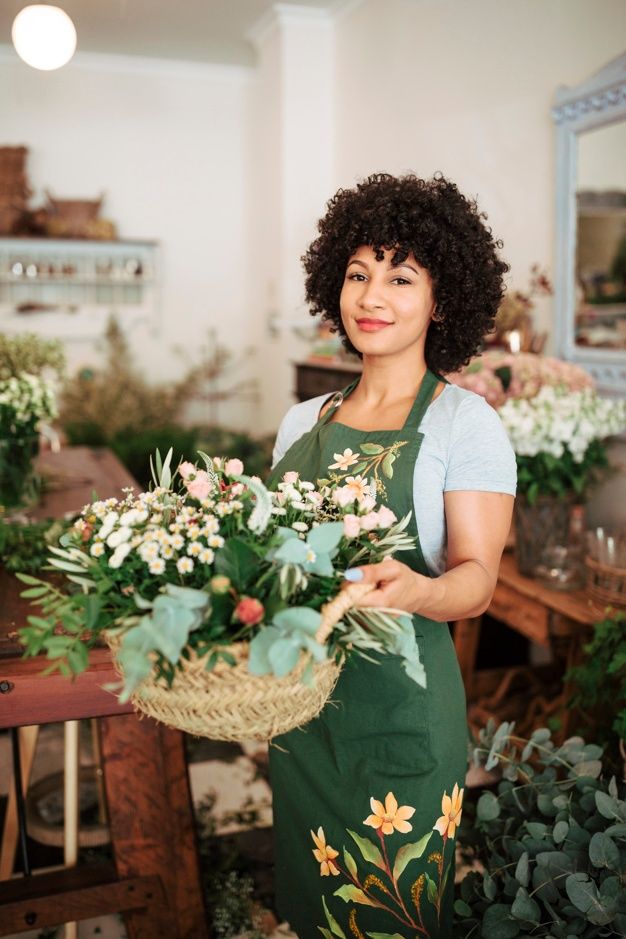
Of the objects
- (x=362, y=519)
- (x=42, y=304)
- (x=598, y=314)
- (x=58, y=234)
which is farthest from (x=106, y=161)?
(x=362, y=519)

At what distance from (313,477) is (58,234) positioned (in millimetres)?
5361

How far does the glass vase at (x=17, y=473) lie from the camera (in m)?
2.69

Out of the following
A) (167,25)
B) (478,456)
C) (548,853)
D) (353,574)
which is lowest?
(548,853)

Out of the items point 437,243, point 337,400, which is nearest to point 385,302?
point 437,243

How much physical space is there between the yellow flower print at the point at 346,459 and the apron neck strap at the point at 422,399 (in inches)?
4.2

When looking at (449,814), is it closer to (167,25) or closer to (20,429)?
(20,429)

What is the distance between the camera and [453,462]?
1.55 m

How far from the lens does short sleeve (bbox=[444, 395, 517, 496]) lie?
1.52 meters

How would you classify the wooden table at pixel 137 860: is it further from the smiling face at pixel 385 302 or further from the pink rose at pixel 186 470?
the smiling face at pixel 385 302

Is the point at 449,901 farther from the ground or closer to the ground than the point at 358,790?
closer to the ground

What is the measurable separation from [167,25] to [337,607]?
5.75 meters

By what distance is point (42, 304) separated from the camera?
21.7 feet

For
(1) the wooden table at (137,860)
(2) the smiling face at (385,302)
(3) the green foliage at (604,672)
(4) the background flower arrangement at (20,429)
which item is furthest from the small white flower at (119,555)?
(4) the background flower arrangement at (20,429)

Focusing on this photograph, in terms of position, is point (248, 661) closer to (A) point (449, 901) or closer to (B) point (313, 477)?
(B) point (313, 477)
